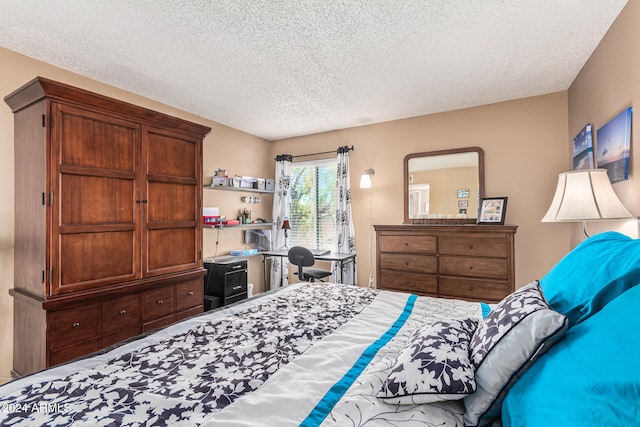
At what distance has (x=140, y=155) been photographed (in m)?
2.58

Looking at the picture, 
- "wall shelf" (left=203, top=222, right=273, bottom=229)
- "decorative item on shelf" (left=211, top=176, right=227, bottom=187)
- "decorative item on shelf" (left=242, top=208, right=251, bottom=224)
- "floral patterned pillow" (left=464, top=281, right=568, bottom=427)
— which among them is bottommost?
"floral patterned pillow" (left=464, top=281, right=568, bottom=427)

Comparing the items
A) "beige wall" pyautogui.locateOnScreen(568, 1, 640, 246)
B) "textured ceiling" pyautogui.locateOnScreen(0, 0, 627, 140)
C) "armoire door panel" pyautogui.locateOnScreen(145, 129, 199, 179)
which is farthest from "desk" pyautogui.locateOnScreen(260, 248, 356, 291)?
"beige wall" pyautogui.locateOnScreen(568, 1, 640, 246)

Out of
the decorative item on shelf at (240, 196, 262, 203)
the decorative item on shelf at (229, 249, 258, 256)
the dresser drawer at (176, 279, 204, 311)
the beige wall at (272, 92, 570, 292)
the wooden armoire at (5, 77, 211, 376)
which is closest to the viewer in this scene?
the wooden armoire at (5, 77, 211, 376)

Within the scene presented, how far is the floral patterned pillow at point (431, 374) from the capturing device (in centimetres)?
88

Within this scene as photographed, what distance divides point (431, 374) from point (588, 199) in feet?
5.57

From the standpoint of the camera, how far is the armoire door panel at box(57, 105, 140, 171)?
214cm

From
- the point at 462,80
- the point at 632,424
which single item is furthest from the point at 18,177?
the point at 462,80

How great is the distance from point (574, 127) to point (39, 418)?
4.36m

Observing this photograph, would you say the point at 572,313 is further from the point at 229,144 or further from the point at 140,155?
the point at 229,144

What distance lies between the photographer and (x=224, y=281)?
364 centimetres

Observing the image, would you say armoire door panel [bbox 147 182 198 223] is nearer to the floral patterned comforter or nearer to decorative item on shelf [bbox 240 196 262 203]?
the floral patterned comforter

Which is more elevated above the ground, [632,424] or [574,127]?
[574,127]

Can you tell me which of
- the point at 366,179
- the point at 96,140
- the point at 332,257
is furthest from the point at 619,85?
the point at 96,140

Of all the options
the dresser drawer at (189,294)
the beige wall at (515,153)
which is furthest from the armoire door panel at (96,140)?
the beige wall at (515,153)
